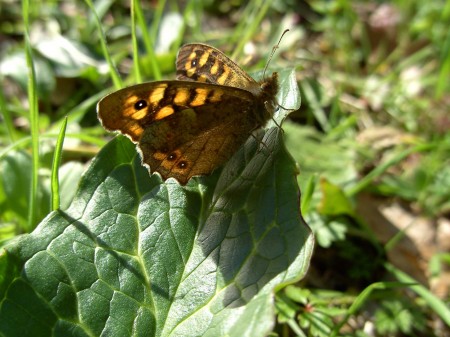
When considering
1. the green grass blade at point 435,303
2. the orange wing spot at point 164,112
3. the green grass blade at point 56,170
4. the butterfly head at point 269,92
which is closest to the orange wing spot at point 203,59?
the butterfly head at point 269,92

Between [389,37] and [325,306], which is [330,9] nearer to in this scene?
[389,37]

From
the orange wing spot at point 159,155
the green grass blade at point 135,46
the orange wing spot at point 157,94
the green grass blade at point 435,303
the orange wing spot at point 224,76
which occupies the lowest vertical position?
the green grass blade at point 435,303

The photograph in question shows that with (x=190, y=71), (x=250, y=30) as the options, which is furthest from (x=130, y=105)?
(x=250, y=30)

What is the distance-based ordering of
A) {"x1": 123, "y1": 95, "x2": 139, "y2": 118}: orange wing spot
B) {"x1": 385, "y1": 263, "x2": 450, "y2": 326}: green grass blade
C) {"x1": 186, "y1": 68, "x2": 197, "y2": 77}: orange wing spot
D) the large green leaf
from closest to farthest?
1. the large green leaf
2. {"x1": 123, "y1": 95, "x2": 139, "y2": 118}: orange wing spot
3. {"x1": 186, "y1": 68, "x2": 197, "y2": 77}: orange wing spot
4. {"x1": 385, "y1": 263, "x2": 450, "y2": 326}: green grass blade

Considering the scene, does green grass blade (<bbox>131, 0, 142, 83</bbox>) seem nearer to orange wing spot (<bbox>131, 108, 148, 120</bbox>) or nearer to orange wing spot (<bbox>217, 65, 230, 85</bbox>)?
orange wing spot (<bbox>217, 65, 230, 85</bbox>)

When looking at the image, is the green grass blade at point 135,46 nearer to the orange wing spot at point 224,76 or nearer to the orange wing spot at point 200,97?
the orange wing spot at point 224,76

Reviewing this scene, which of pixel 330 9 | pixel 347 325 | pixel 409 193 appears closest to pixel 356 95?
pixel 330 9

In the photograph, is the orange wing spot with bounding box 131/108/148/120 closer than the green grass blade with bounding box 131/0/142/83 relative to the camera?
Yes

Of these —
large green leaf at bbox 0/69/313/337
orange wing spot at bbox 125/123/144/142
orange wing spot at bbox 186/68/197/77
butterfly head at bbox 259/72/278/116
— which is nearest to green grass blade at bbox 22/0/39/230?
large green leaf at bbox 0/69/313/337
